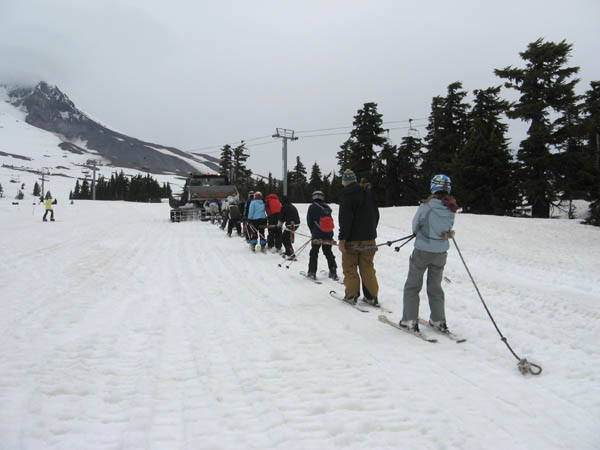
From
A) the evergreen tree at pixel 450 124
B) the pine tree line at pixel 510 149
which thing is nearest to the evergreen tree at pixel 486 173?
the pine tree line at pixel 510 149

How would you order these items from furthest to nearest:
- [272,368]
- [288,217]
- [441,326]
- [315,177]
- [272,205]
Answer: [315,177], [272,205], [288,217], [441,326], [272,368]

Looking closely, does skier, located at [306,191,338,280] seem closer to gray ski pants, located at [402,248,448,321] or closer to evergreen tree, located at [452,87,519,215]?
gray ski pants, located at [402,248,448,321]

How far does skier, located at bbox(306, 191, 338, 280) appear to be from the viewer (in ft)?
25.7

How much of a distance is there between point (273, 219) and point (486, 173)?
2316 cm

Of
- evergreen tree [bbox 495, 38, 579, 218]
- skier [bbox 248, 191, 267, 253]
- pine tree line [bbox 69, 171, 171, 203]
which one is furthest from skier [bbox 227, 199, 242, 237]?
pine tree line [bbox 69, 171, 171, 203]

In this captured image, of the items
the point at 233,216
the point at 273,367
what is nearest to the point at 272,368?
the point at 273,367

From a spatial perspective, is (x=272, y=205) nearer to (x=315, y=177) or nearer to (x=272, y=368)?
(x=272, y=368)

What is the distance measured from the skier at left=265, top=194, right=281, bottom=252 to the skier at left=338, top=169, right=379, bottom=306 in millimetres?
5568

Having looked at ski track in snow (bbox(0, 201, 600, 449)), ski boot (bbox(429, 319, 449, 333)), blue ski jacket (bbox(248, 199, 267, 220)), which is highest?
blue ski jacket (bbox(248, 199, 267, 220))

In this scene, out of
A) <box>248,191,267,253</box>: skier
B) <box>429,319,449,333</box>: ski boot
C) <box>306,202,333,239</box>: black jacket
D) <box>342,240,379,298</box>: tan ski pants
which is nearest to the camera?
<box>429,319,449,333</box>: ski boot

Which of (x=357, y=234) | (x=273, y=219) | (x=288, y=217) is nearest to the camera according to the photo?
(x=357, y=234)

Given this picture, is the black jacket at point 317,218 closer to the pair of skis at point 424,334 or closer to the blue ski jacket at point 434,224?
the pair of skis at point 424,334

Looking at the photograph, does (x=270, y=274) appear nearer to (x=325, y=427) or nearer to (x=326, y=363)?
(x=326, y=363)

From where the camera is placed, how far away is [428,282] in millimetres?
4672
